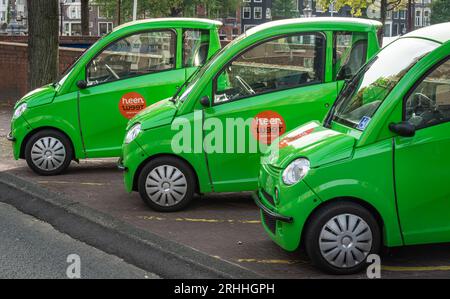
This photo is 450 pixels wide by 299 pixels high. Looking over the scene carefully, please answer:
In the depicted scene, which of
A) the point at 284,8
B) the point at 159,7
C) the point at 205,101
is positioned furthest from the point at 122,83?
the point at 284,8

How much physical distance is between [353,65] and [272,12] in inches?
3568

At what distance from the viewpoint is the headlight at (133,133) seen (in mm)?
8945

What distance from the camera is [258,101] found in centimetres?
902

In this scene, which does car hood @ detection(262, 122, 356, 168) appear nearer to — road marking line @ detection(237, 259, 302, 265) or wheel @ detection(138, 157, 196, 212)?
road marking line @ detection(237, 259, 302, 265)

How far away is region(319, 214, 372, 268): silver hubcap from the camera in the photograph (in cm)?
639

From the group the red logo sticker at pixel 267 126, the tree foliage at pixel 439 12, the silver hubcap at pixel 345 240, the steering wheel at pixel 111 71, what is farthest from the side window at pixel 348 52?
the tree foliage at pixel 439 12

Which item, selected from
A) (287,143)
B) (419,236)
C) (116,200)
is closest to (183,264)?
(287,143)

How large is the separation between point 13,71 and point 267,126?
50.3 feet

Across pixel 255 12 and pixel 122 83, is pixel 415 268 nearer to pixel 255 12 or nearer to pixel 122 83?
pixel 122 83

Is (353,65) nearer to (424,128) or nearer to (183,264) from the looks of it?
(424,128)

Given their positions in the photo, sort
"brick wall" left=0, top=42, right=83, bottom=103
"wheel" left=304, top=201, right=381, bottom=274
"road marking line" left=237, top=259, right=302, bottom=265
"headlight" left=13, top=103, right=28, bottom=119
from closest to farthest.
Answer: "wheel" left=304, top=201, right=381, bottom=274, "road marking line" left=237, top=259, right=302, bottom=265, "headlight" left=13, top=103, right=28, bottom=119, "brick wall" left=0, top=42, right=83, bottom=103

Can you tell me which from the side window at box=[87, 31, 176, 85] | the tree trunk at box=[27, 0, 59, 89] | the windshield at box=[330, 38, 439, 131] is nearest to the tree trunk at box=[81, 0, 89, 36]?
the tree trunk at box=[27, 0, 59, 89]

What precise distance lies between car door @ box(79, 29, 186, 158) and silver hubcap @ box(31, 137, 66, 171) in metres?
0.35

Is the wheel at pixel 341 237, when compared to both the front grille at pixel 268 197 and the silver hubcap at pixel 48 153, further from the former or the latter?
the silver hubcap at pixel 48 153
